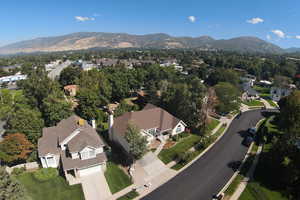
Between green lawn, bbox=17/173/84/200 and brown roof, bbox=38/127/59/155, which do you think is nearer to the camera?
green lawn, bbox=17/173/84/200

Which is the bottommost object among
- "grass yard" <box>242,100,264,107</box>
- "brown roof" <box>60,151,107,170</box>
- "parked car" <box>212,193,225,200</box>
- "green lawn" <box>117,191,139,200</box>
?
"green lawn" <box>117,191,139,200</box>

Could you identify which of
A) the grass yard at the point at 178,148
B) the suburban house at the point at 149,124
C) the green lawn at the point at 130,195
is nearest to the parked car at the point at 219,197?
the grass yard at the point at 178,148

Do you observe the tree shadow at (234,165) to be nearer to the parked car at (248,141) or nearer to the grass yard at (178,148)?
the parked car at (248,141)

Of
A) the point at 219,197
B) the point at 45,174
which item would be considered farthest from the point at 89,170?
the point at 219,197

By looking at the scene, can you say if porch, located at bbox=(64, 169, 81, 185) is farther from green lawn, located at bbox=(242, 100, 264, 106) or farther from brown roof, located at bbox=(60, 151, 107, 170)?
green lawn, located at bbox=(242, 100, 264, 106)

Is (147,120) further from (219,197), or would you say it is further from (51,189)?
(51,189)

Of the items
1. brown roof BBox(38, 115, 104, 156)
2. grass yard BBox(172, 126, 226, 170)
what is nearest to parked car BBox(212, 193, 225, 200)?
grass yard BBox(172, 126, 226, 170)
